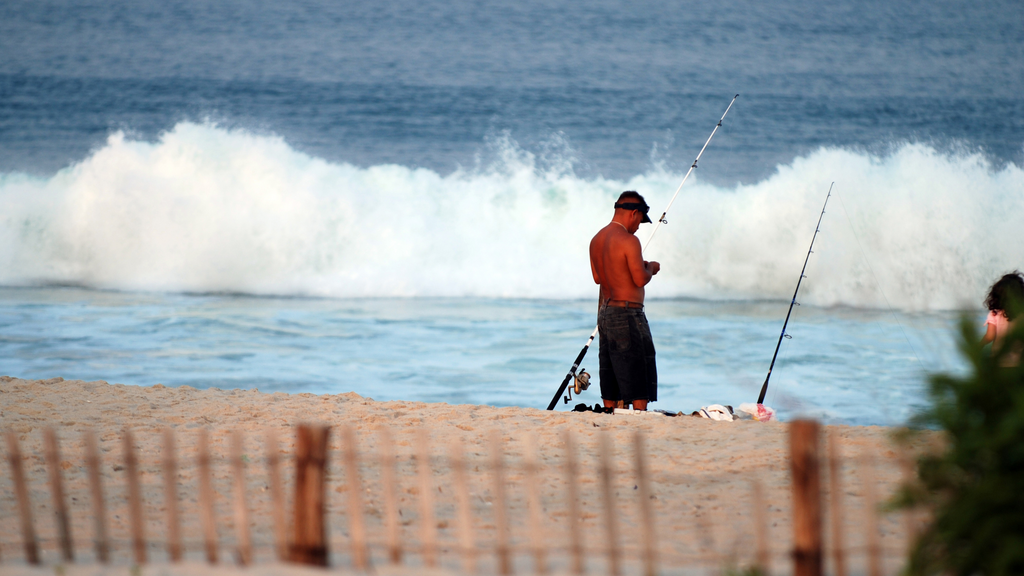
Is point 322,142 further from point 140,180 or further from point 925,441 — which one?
point 925,441

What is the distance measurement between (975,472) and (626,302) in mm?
3711

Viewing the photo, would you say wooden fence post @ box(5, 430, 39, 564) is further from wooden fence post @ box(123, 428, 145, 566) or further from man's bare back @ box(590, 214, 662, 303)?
man's bare back @ box(590, 214, 662, 303)

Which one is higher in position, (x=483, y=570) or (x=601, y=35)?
(x=601, y=35)

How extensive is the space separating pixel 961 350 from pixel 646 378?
3753 millimetres

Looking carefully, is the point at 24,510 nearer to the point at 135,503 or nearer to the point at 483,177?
the point at 135,503

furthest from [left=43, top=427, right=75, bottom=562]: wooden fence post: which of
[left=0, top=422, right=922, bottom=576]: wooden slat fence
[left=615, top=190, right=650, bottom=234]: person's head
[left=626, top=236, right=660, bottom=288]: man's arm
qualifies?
[left=615, top=190, right=650, bottom=234]: person's head

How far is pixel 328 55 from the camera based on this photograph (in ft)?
68.3

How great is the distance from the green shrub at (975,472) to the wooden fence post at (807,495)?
301 millimetres

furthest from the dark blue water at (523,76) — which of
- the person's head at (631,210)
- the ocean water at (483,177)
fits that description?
the person's head at (631,210)

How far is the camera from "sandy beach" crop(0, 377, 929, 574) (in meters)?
3.34

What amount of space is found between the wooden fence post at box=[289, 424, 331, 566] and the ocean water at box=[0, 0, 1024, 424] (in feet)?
21.7

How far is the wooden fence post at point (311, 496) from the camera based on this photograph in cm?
281

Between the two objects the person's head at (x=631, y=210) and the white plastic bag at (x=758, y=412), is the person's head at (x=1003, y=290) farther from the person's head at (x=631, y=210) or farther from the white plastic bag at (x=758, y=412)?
the person's head at (x=631, y=210)

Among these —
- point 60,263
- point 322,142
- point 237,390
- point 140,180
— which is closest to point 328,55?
point 322,142
